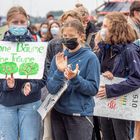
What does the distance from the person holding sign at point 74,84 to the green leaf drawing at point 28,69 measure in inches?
6.8

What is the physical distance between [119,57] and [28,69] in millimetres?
1170

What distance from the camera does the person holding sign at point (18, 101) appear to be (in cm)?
498

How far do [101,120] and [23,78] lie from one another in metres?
1.45

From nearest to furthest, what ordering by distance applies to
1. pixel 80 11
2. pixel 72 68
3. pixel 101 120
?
pixel 72 68 < pixel 101 120 < pixel 80 11

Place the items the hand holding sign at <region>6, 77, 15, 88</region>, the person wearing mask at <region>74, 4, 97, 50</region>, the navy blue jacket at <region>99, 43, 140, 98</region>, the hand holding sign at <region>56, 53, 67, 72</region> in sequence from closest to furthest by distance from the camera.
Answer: the hand holding sign at <region>56, 53, 67, 72</region>, the hand holding sign at <region>6, 77, 15, 88</region>, the navy blue jacket at <region>99, 43, 140, 98</region>, the person wearing mask at <region>74, 4, 97, 50</region>

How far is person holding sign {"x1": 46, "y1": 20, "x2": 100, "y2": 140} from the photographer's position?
4.81 m

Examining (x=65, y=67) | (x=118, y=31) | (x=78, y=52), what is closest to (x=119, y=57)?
(x=118, y=31)

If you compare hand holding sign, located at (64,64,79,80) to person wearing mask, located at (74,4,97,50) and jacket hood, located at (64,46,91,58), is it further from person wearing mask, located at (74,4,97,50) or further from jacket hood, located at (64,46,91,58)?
person wearing mask, located at (74,4,97,50)

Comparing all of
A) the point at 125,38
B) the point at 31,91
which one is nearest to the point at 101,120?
the point at 125,38

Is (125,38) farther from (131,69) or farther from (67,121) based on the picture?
(67,121)

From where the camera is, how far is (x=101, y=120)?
6.07 m

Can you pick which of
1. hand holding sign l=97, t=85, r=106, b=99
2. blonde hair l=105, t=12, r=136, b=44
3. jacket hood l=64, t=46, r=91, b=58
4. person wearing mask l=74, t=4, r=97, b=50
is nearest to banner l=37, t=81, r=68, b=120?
jacket hood l=64, t=46, r=91, b=58

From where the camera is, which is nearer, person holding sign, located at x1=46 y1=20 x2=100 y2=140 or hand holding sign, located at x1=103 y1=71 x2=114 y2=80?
person holding sign, located at x1=46 y1=20 x2=100 y2=140

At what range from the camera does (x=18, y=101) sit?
4.98 metres
